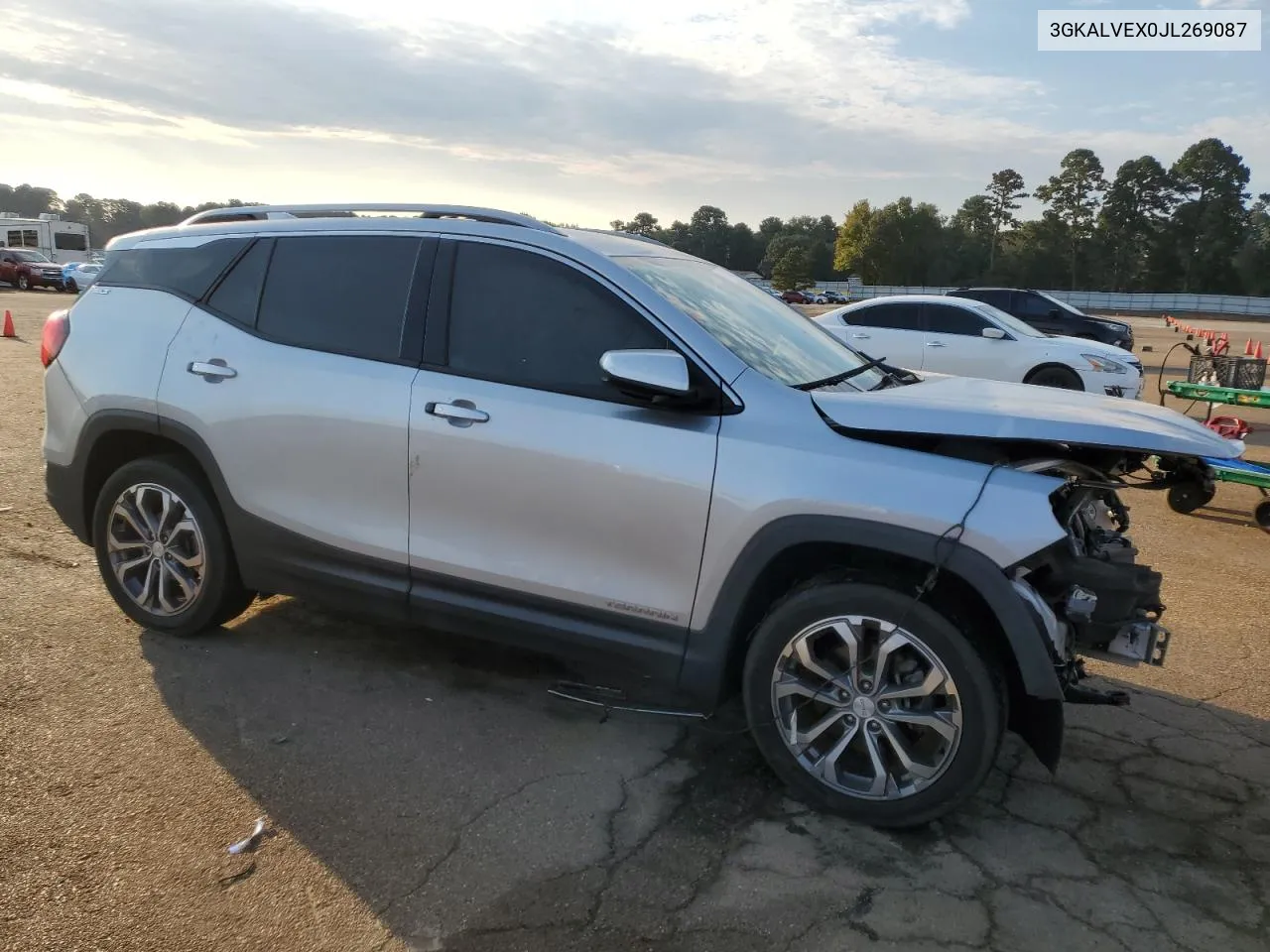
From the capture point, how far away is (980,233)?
10244 centimetres

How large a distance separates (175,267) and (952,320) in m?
10.4

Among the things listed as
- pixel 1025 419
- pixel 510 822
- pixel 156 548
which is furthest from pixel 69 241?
pixel 1025 419

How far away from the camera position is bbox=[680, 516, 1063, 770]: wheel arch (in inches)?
112

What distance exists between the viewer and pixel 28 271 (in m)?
36.9

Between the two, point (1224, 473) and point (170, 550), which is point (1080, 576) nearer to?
point (170, 550)

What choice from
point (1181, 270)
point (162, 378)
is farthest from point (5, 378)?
point (1181, 270)

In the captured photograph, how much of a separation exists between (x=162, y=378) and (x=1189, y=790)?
4354mm

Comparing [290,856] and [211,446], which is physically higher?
[211,446]

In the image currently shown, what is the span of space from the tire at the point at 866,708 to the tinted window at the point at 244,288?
256 cm

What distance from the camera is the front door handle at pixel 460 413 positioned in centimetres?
347

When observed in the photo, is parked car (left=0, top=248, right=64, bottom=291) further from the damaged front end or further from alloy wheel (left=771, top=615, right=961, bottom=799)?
the damaged front end

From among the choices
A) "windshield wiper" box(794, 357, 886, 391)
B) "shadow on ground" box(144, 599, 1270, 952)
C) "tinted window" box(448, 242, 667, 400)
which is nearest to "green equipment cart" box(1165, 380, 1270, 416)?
"shadow on ground" box(144, 599, 1270, 952)

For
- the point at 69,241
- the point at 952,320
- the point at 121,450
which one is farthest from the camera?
the point at 69,241

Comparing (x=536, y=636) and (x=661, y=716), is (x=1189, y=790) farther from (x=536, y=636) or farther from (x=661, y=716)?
(x=536, y=636)
